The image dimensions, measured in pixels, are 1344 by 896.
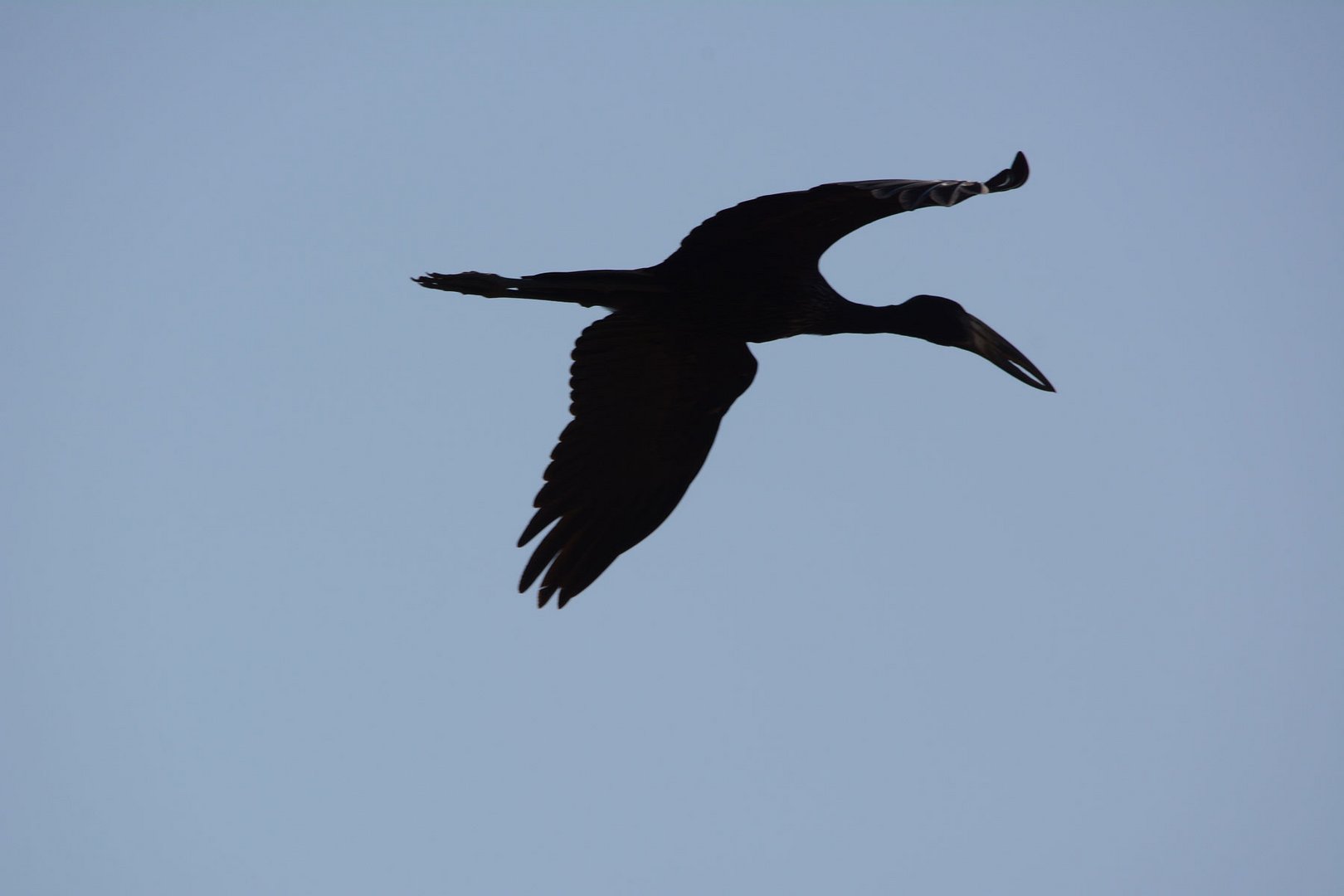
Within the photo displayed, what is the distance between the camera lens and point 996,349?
926cm

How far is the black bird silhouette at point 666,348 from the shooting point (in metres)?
8.50

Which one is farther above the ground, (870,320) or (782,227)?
(782,227)

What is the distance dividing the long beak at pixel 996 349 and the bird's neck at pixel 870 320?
0.33 m

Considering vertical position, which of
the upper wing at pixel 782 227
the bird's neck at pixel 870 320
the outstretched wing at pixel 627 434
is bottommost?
the outstretched wing at pixel 627 434

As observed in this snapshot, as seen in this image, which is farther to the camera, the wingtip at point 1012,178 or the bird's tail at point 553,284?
the bird's tail at point 553,284

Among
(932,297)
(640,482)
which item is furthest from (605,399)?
(932,297)

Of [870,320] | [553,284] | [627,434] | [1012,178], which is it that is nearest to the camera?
[1012,178]

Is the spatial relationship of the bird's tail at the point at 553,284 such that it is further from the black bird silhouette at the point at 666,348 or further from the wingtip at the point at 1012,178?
the wingtip at the point at 1012,178

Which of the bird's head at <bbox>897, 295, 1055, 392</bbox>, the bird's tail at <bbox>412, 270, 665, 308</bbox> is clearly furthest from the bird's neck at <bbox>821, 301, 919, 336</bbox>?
the bird's tail at <bbox>412, 270, 665, 308</bbox>

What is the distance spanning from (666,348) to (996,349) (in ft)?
5.94

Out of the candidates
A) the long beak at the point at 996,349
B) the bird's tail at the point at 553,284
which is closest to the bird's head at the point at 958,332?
the long beak at the point at 996,349

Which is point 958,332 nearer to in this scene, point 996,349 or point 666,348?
point 996,349

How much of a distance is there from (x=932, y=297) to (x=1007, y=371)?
1.91 feet

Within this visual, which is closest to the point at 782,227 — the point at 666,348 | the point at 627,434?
the point at 666,348
